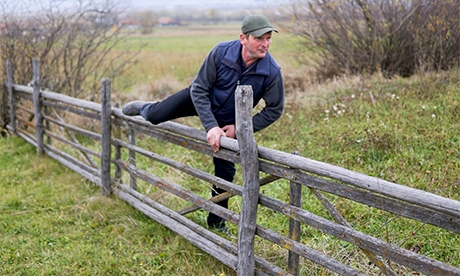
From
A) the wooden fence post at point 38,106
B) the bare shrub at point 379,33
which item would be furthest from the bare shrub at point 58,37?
the bare shrub at point 379,33

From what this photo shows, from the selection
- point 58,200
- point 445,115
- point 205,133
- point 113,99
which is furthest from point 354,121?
point 113,99

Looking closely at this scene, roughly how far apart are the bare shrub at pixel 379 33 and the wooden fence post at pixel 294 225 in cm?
633

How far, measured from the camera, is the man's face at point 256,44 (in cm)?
362

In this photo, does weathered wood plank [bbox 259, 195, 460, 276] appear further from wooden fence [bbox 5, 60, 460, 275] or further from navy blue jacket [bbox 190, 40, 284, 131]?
navy blue jacket [bbox 190, 40, 284, 131]

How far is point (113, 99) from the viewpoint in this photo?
11.0m

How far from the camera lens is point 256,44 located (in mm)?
3627

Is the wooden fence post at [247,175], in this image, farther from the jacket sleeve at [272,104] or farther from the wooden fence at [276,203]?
the jacket sleeve at [272,104]

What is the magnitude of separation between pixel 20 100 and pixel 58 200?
4.31 meters

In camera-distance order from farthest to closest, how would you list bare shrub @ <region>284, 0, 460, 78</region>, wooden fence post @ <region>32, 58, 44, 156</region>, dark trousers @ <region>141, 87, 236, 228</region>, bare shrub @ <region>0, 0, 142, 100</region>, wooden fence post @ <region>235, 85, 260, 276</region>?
bare shrub @ <region>0, 0, 142, 100</region>
bare shrub @ <region>284, 0, 460, 78</region>
wooden fence post @ <region>32, 58, 44, 156</region>
dark trousers @ <region>141, 87, 236, 228</region>
wooden fence post @ <region>235, 85, 260, 276</region>

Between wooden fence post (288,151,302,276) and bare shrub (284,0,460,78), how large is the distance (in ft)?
20.8

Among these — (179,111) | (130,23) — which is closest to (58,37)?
(130,23)

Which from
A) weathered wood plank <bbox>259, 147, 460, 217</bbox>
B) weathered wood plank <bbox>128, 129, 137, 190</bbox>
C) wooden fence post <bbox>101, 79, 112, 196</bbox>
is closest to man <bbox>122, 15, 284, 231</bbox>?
weathered wood plank <bbox>259, 147, 460, 217</bbox>

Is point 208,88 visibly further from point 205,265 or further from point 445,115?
point 445,115

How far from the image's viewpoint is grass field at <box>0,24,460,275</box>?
14.3 ft
